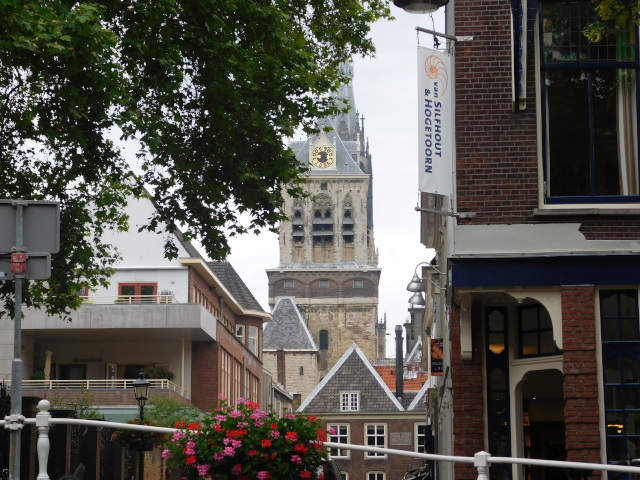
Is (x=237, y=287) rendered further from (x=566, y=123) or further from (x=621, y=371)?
(x=621, y=371)

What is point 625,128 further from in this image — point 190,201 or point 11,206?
point 190,201

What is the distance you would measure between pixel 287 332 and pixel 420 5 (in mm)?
117477

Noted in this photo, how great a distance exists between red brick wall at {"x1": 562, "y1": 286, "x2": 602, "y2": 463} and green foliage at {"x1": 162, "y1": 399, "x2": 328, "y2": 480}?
3.56 m

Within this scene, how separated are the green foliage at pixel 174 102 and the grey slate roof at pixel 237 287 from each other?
4864 centimetres

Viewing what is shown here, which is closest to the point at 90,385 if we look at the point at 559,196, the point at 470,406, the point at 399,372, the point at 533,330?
the point at 399,372

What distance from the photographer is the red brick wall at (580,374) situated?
484 inches

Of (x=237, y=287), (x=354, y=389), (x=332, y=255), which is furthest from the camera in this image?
(x=332, y=255)

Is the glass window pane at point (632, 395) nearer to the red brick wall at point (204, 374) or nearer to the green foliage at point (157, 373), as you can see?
the green foliage at point (157, 373)

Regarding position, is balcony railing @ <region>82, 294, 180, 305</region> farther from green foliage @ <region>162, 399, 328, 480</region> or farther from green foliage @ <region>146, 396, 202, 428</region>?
green foliage @ <region>162, 399, 328, 480</region>

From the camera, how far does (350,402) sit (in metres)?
81.3

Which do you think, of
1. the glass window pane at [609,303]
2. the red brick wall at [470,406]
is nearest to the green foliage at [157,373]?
the red brick wall at [470,406]

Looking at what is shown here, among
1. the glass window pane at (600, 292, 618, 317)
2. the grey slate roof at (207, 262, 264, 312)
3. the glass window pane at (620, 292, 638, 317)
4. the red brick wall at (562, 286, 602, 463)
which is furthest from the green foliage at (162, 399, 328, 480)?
the grey slate roof at (207, 262, 264, 312)

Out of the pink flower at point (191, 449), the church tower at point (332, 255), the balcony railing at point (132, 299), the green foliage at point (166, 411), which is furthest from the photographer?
the church tower at point (332, 255)

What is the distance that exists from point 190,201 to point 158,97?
6.99 ft
